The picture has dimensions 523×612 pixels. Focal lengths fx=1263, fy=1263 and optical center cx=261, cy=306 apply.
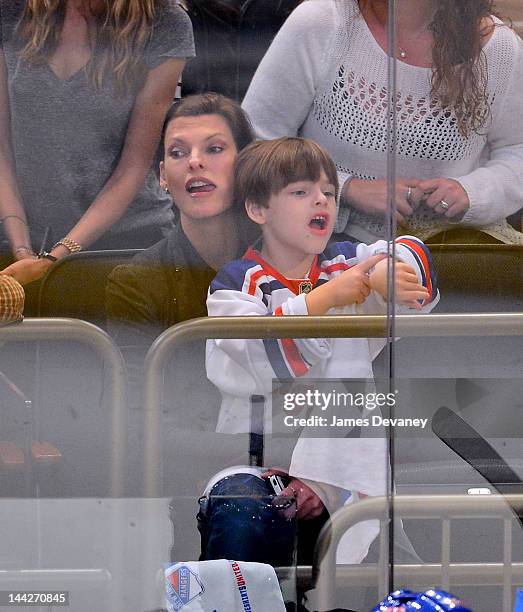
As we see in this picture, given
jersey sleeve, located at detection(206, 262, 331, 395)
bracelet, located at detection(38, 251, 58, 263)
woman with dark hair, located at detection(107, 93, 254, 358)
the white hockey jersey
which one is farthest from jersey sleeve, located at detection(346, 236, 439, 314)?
bracelet, located at detection(38, 251, 58, 263)

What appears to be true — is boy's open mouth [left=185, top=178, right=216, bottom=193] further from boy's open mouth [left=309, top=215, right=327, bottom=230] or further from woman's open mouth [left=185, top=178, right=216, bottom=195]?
boy's open mouth [left=309, top=215, right=327, bottom=230]

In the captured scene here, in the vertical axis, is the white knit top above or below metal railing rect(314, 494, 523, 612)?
above

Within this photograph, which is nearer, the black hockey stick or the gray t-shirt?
the gray t-shirt

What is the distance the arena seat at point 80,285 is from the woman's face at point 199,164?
173 mm

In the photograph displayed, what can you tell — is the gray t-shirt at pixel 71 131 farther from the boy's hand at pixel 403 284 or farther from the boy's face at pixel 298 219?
the boy's hand at pixel 403 284

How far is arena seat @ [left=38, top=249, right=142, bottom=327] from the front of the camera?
2947mm

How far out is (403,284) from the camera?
3.02 m

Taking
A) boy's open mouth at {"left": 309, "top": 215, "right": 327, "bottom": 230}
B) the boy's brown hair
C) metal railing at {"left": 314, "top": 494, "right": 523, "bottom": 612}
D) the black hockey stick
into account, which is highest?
the boy's brown hair

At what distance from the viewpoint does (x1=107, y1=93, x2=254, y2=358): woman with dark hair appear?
2.92 meters

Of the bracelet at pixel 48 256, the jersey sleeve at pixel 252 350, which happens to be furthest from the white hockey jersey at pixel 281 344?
the bracelet at pixel 48 256

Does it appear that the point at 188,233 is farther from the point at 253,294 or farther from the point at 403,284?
the point at 403,284

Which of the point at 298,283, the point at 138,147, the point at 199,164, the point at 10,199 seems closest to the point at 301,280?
the point at 298,283

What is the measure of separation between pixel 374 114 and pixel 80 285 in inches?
31.4

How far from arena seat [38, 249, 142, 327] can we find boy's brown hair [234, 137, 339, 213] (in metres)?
0.30
